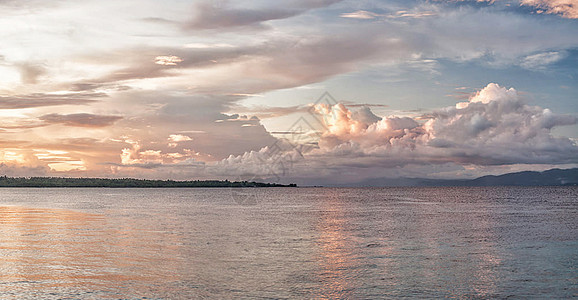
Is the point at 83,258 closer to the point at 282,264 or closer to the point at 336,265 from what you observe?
the point at 282,264

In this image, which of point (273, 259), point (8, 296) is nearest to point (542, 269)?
point (273, 259)

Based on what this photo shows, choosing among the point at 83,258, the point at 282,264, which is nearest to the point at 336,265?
the point at 282,264

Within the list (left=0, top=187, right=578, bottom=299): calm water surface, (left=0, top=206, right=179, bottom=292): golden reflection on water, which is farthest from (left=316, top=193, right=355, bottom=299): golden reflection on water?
(left=0, top=206, right=179, bottom=292): golden reflection on water

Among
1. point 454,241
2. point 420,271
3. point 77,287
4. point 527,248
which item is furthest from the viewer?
point 454,241

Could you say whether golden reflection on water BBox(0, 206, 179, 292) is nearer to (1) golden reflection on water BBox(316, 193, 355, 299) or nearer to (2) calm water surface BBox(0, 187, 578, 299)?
(2) calm water surface BBox(0, 187, 578, 299)

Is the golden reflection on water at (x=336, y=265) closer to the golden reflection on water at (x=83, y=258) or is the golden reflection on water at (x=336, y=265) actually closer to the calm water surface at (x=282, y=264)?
the calm water surface at (x=282, y=264)

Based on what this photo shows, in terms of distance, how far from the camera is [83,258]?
100.0 feet

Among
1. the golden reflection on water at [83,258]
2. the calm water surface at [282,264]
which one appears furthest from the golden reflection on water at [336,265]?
the golden reflection on water at [83,258]

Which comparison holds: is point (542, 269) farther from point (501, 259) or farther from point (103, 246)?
point (103, 246)

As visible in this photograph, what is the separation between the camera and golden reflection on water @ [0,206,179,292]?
23.9m

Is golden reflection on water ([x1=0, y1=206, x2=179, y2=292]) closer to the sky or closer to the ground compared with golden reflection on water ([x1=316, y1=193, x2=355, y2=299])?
closer to the sky

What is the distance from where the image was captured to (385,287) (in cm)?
2316

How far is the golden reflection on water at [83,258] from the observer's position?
23.9 m

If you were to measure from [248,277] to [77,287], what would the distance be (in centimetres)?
831
